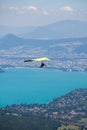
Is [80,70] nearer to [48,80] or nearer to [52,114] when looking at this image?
[48,80]

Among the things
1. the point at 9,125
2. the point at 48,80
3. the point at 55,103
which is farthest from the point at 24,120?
the point at 48,80

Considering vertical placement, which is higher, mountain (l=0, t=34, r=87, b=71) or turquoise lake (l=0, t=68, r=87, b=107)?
mountain (l=0, t=34, r=87, b=71)

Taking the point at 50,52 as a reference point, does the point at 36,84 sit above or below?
below

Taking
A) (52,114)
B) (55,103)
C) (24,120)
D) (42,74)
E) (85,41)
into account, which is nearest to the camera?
(24,120)

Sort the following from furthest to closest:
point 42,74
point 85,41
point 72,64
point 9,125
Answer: point 85,41 < point 72,64 < point 42,74 < point 9,125

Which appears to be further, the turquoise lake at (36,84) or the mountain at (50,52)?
the mountain at (50,52)

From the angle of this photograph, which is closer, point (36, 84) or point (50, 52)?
point (36, 84)

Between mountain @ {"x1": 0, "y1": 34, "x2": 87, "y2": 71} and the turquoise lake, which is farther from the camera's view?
mountain @ {"x1": 0, "y1": 34, "x2": 87, "y2": 71}

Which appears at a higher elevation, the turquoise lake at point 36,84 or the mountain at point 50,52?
the mountain at point 50,52
